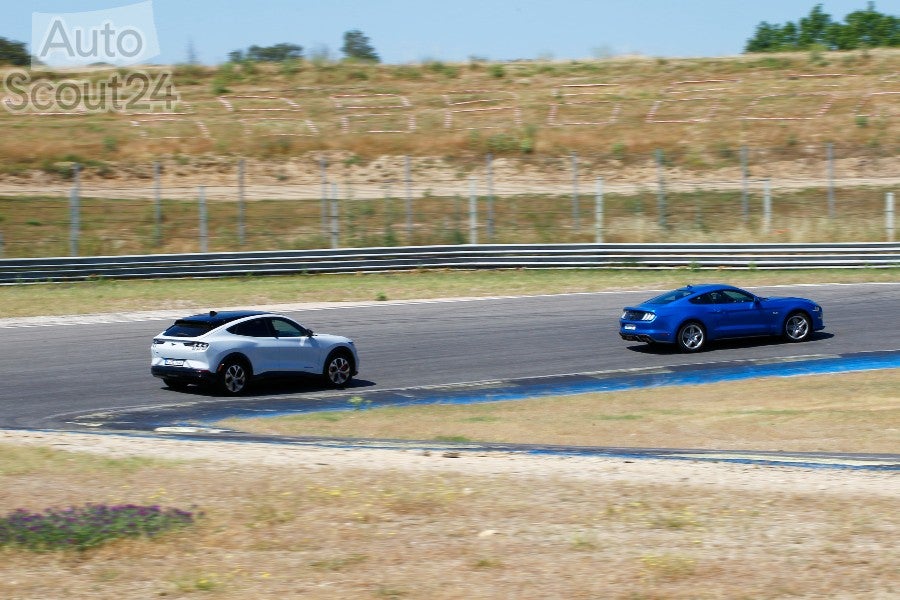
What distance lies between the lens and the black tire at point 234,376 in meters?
16.7

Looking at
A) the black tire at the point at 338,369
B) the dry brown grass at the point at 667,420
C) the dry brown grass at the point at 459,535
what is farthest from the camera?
the black tire at the point at 338,369

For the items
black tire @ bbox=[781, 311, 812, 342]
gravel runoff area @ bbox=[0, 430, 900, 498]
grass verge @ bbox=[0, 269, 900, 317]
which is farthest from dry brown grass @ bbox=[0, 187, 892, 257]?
gravel runoff area @ bbox=[0, 430, 900, 498]

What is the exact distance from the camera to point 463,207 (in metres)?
39.2

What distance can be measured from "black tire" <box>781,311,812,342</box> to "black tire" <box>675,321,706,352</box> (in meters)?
1.79

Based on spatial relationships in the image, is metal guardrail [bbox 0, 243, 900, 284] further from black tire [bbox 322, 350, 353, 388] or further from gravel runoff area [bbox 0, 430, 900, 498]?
gravel runoff area [bbox 0, 430, 900, 498]

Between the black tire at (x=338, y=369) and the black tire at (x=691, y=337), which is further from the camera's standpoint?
the black tire at (x=691, y=337)

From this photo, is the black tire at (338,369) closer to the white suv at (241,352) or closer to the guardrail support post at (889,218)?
the white suv at (241,352)

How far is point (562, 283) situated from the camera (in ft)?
96.2

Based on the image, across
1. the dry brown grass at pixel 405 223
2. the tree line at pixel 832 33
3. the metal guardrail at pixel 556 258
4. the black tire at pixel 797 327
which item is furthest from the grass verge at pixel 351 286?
the tree line at pixel 832 33

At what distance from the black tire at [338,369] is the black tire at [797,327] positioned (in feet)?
28.4

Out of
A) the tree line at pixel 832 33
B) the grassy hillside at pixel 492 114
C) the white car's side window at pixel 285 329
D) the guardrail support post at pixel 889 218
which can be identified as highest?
the tree line at pixel 832 33

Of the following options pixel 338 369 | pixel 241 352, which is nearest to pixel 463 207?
pixel 338 369

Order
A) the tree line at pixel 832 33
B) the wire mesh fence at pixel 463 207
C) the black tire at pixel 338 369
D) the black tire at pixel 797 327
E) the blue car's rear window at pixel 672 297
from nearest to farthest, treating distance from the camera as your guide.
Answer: the black tire at pixel 338 369, the blue car's rear window at pixel 672 297, the black tire at pixel 797 327, the wire mesh fence at pixel 463 207, the tree line at pixel 832 33

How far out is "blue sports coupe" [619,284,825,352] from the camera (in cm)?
2058
